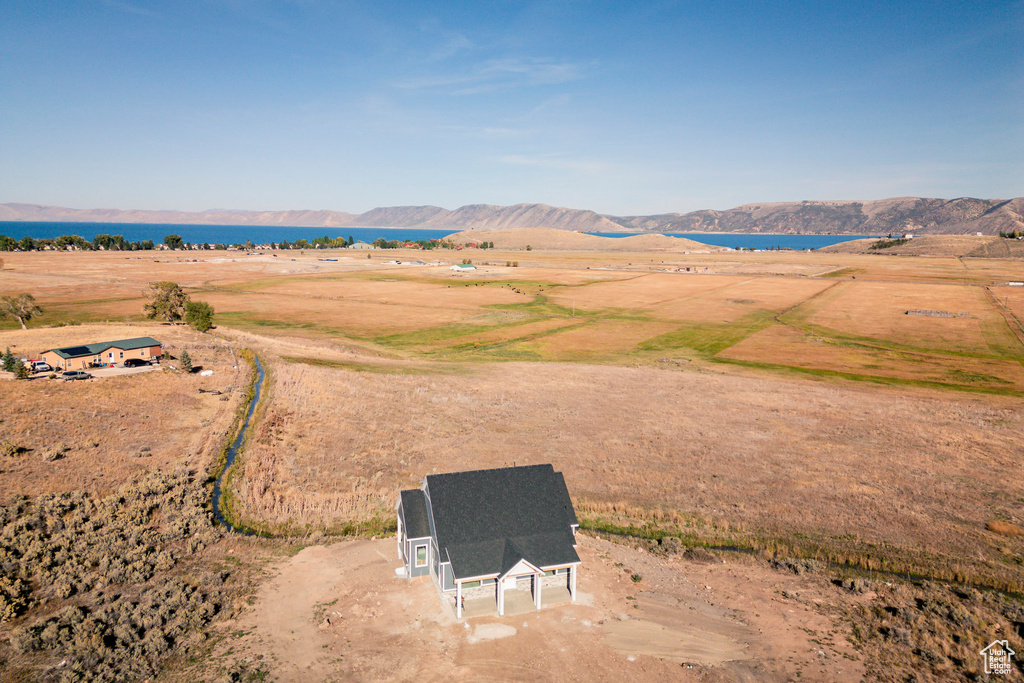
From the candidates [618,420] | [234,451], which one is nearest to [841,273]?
[618,420]

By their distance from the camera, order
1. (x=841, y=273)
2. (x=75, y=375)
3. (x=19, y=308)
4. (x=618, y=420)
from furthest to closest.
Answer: (x=841, y=273) < (x=19, y=308) < (x=75, y=375) < (x=618, y=420)

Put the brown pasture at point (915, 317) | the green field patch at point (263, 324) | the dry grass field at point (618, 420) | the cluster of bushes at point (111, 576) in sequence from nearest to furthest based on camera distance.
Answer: the cluster of bushes at point (111, 576), the dry grass field at point (618, 420), the brown pasture at point (915, 317), the green field patch at point (263, 324)

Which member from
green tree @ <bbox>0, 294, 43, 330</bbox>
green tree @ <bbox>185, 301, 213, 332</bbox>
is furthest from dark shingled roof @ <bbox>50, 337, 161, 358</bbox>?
green tree @ <bbox>0, 294, 43, 330</bbox>

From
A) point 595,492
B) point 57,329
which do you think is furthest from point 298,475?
point 57,329

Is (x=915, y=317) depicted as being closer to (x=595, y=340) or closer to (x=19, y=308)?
(x=595, y=340)

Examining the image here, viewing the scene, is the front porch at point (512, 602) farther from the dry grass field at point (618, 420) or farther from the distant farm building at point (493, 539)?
the dry grass field at point (618, 420)

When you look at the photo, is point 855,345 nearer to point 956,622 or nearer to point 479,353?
point 479,353

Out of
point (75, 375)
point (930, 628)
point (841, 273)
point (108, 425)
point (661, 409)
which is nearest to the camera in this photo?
point (930, 628)
